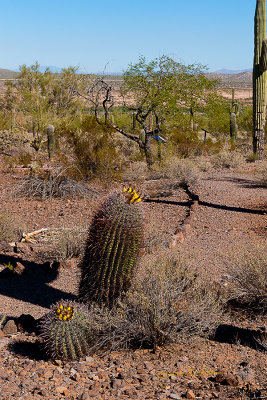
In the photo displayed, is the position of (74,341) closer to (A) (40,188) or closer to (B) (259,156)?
(A) (40,188)

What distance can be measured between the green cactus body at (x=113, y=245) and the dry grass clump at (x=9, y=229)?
3528 mm

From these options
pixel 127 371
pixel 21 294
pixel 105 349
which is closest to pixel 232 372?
pixel 127 371

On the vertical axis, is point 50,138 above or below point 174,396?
above

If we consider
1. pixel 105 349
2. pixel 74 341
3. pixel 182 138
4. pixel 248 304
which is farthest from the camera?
pixel 182 138

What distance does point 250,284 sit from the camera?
17.7 ft

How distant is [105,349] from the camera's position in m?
4.47

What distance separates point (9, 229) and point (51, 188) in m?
3.49

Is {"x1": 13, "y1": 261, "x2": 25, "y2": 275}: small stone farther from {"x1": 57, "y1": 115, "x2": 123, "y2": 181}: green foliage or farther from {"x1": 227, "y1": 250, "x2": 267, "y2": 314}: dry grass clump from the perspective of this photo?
{"x1": 57, "y1": 115, "x2": 123, "y2": 181}: green foliage

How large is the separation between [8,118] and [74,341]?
21.6m

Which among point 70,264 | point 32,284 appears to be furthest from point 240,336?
point 70,264

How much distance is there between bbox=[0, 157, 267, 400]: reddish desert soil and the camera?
144 inches

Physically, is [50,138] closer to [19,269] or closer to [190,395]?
[19,269]

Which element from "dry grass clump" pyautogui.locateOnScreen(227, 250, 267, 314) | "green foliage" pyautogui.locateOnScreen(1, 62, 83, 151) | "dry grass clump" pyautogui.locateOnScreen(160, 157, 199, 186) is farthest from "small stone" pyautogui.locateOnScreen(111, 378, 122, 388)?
"green foliage" pyautogui.locateOnScreen(1, 62, 83, 151)

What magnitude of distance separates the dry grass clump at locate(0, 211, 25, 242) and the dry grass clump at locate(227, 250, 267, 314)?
424cm
